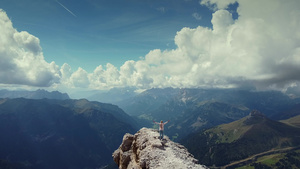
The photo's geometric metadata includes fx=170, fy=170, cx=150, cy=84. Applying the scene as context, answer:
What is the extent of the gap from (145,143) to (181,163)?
11840 mm

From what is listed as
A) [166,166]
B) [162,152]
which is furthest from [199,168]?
[162,152]

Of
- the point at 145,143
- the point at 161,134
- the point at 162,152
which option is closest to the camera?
the point at 162,152

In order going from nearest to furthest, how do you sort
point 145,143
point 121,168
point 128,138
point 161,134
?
1. point 145,143
2. point 161,134
3. point 121,168
4. point 128,138

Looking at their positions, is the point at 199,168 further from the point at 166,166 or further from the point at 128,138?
the point at 128,138

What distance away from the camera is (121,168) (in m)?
43.5

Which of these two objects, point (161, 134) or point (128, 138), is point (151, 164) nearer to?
point (161, 134)

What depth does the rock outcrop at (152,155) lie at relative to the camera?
28388 millimetres

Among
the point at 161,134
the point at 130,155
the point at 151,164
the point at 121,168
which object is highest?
the point at 161,134

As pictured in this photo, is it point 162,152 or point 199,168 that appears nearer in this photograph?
point 199,168

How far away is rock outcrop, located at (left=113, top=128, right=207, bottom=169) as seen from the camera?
28.4 m

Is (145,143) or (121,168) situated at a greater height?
(145,143)

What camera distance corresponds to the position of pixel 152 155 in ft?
104

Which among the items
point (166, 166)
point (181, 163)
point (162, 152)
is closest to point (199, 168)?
point (181, 163)

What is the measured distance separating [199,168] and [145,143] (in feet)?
45.6
